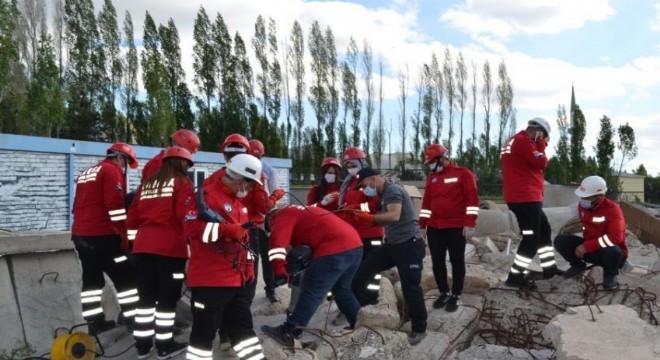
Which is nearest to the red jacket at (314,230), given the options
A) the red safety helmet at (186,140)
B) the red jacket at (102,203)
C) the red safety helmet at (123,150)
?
the red safety helmet at (186,140)

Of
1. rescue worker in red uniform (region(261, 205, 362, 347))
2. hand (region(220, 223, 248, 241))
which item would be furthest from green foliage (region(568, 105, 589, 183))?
hand (region(220, 223, 248, 241))

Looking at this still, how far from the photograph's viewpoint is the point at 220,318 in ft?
13.0

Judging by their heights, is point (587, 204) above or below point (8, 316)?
above

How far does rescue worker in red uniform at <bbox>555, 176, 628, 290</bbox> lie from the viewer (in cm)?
611

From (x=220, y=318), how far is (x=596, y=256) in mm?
4202

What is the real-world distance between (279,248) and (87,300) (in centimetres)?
201

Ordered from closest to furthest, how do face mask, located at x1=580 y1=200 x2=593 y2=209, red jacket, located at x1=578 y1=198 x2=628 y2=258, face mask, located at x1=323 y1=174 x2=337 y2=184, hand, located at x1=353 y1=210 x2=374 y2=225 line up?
hand, located at x1=353 y1=210 x2=374 y2=225 < red jacket, located at x1=578 y1=198 x2=628 y2=258 < face mask, located at x1=580 y1=200 x2=593 y2=209 < face mask, located at x1=323 y1=174 x2=337 y2=184

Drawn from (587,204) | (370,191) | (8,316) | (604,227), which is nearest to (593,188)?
(587,204)

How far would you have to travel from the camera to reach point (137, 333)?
4.65 m

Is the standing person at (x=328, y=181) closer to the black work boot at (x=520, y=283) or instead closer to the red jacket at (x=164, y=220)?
the black work boot at (x=520, y=283)

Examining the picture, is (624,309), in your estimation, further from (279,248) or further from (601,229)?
(279,248)

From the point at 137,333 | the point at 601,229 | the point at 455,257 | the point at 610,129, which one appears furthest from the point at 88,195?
the point at 610,129

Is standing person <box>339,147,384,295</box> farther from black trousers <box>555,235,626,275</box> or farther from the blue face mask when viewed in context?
black trousers <box>555,235,626,275</box>

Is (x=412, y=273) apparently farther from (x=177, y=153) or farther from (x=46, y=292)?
(x=46, y=292)
